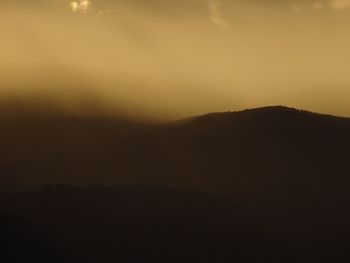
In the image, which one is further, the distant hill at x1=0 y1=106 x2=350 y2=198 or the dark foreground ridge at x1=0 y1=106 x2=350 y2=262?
the distant hill at x1=0 y1=106 x2=350 y2=198

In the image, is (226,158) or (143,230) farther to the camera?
(226,158)

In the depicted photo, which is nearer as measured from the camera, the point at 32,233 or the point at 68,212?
the point at 32,233

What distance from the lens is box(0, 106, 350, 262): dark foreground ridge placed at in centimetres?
6275

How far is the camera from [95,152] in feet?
420

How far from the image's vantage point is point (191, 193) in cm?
8262

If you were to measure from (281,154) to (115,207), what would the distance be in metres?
42.5

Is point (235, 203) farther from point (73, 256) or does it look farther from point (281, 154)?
point (73, 256)

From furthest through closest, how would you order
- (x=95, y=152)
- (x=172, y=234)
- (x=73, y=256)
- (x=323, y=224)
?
1. (x=95, y=152)
2. (x=323, y=224)
3. (x=172, y=234)
4. (x=73, y=256)

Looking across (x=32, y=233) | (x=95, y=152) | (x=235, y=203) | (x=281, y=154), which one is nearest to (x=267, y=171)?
(x=281, y=154)

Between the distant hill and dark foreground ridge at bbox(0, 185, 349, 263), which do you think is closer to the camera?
dark foreground ridge at bbox(0, 185, 349, 263)

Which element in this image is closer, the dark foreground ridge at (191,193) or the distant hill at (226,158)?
the dark foreground ridge at (191,193)

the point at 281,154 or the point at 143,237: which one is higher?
the point at 281,154

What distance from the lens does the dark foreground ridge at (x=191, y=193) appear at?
206 feet

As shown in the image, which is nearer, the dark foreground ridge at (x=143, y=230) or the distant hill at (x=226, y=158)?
the dark foreground ridge at (x=143, y=230)
